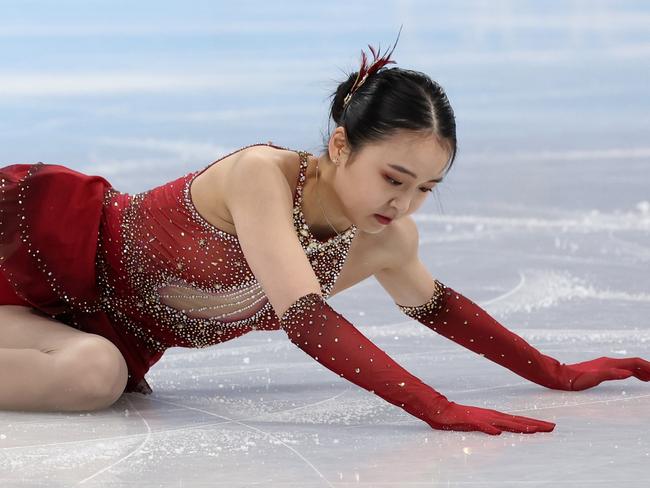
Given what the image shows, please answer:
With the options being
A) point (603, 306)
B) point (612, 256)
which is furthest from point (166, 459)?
point (612, 256)

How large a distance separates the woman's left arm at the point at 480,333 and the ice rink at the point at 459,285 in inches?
2.0

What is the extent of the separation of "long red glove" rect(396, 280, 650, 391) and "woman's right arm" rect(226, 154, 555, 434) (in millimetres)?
494

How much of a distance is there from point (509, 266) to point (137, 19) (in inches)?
206

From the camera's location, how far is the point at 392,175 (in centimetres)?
246

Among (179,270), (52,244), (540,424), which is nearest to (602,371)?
(540,424)

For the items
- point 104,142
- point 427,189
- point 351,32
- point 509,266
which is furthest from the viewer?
point 351,32

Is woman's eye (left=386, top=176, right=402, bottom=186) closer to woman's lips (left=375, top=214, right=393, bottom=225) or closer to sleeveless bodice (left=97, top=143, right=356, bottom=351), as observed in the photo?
woman's lips (left=375, top=214, right=393, bottom=225)

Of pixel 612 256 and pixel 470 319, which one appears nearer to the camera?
pixel 470 319

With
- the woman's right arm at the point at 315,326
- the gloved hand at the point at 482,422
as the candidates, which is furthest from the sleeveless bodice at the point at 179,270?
the gloved hand at the point at 482,422

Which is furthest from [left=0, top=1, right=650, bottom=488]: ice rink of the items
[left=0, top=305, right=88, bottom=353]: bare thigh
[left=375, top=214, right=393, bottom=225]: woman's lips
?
[left=375, top=214, right=393, bottom=225]: woman's lips

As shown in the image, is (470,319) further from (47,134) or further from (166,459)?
(47,134)

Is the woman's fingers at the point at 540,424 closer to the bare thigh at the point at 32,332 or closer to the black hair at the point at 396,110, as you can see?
the black hair at the point at 396,110

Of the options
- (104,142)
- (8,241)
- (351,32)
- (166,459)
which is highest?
(351,32)

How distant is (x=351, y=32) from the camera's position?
29.4 feet
